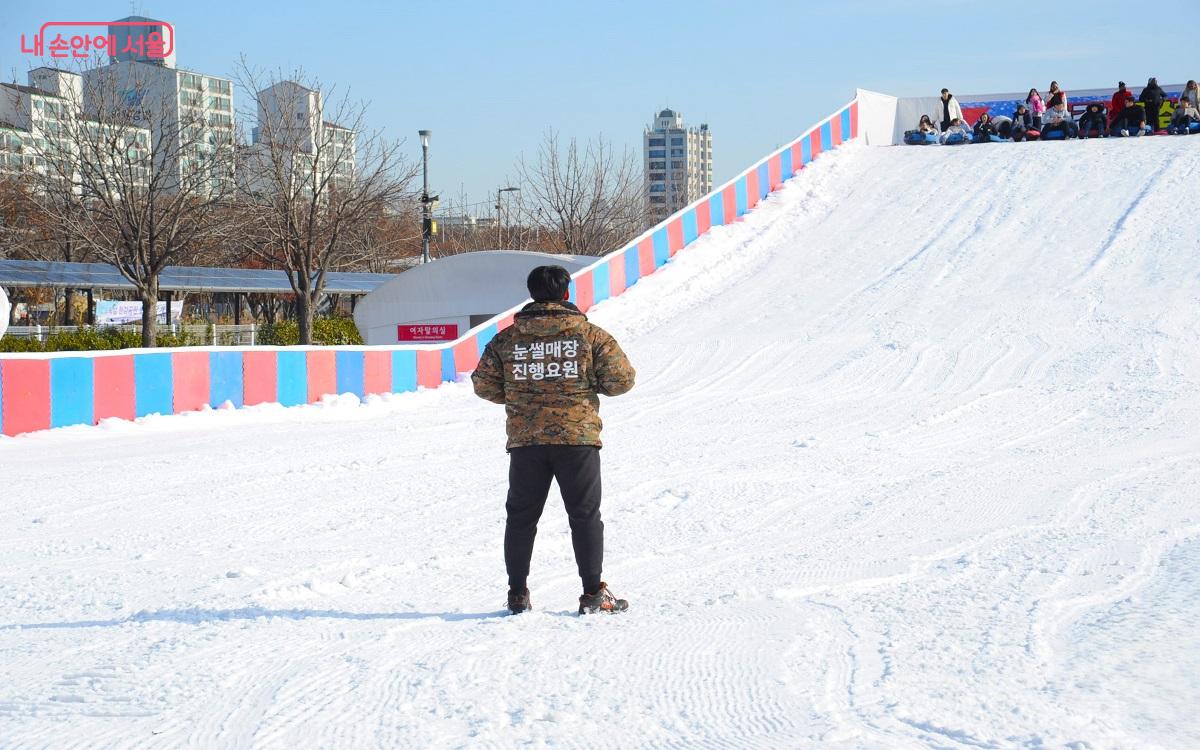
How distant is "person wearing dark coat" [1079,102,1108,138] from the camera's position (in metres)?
25.3

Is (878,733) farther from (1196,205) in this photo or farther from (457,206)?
(457,206)

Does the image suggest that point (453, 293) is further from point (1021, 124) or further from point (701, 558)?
point (701, 558)

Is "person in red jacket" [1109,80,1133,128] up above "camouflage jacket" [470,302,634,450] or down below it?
above

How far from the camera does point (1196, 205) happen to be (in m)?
18.8

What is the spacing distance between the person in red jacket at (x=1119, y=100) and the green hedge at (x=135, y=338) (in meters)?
17.6

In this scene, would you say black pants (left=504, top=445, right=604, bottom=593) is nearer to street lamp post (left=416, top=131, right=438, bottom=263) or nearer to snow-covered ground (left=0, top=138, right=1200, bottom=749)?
snow-covered ground (left=0, top=138, right=1200, bottom=749)

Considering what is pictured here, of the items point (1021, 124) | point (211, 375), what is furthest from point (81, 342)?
point (1021, 124)

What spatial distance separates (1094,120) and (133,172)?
21503 mm

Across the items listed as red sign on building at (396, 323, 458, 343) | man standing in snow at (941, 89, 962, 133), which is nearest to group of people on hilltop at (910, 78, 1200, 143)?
man standing in snow at (941, 89, 962, 133)

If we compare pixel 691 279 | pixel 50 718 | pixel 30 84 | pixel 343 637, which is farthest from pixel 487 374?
pixel 30 84

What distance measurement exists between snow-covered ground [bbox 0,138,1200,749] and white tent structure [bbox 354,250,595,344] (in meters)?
13.0

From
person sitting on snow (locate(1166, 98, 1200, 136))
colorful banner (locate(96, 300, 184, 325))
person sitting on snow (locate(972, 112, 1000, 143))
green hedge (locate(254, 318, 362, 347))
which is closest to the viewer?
person sitting on snow (locate(1166, 98, 1200, 136))

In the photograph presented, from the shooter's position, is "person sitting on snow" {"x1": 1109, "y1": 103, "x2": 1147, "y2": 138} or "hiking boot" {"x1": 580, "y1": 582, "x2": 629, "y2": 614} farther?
"person sitting on snow" {"x1": 1109, "y1": 103, "x2": 1147, "y2": 138}

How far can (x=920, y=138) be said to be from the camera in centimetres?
2723
